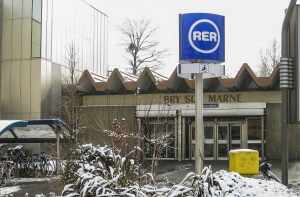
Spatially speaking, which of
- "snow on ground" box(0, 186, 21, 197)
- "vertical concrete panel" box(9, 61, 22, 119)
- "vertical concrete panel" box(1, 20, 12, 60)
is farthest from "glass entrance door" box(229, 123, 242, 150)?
"snow on ground" box(0, 186, 21, 197)

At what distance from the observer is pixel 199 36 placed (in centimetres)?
937

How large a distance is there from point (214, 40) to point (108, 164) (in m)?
2.88

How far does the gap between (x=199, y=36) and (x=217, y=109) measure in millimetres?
20457

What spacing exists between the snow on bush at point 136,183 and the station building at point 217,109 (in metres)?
19.0

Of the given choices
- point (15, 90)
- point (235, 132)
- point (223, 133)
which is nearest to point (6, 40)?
point (15, 90)

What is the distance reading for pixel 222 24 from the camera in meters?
9.55

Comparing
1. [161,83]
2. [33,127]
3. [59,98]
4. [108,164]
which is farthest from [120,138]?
[59,98]

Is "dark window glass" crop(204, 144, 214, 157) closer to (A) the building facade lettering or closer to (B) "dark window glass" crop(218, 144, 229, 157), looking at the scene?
(B) "dark window glass" crop(218, 144, 229, 157)

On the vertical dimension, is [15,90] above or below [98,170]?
above

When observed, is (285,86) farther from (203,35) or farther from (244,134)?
(244,134)

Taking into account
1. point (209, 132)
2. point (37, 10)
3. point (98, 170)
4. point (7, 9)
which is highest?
point (7, 9)

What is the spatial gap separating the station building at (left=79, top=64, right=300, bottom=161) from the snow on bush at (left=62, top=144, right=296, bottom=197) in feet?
62.3

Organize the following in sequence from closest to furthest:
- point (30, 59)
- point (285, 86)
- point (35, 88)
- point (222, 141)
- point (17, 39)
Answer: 1. point (285, 86)
2. point (222, 141)
3. point (35, 88)
4. point (30, 59)
5. point (17, 39)

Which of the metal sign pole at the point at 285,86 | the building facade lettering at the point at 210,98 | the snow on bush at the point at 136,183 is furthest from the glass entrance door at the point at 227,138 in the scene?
the snow on bush at the point at 136,183
